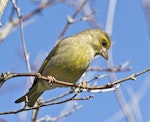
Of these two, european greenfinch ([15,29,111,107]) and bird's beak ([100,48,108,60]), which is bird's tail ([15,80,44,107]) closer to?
european greenfinch ([15,29,111,107])

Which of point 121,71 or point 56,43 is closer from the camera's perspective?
point 56,43

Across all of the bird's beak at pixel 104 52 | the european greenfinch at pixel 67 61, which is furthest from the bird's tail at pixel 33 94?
the bird's beak at pixel 104 52

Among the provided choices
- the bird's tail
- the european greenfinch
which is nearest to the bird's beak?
the european greenfinch

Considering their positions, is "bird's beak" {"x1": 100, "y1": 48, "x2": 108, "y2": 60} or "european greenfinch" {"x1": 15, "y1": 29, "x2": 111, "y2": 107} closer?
"european greenfinch" {"x1": 15, "y1": 29, "x2": 111, "y2": 107}

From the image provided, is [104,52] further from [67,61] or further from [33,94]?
[33,94]

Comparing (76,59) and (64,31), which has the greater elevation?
(64,31)

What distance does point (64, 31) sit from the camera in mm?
4797

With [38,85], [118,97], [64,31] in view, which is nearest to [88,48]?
[64,31]

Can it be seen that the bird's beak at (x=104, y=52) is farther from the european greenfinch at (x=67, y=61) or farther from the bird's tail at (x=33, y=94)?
the bird's tail at (x=33, y=94)

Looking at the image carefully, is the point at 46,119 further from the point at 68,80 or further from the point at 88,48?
the point at 88,48

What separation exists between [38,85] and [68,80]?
400mm

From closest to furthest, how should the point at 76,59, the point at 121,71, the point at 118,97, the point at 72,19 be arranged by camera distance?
the point at 118,97, the point at 76,59, the point at 72,19, the point at 121,71

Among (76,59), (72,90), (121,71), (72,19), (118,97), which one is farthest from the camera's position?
(121,71)

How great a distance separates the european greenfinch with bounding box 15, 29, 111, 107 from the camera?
14.6 ft
